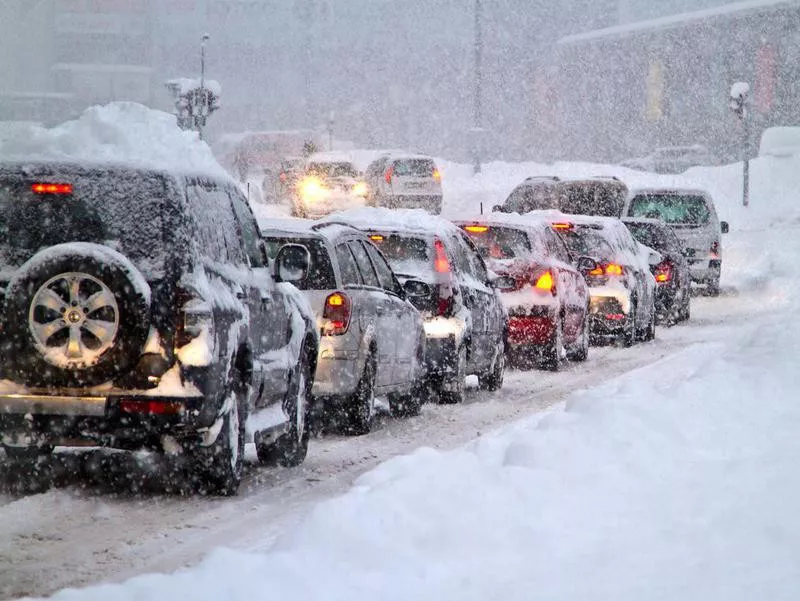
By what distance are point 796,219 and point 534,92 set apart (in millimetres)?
24126

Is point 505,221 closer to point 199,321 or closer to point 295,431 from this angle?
point 295,431

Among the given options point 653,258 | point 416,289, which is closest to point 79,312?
point 416,289

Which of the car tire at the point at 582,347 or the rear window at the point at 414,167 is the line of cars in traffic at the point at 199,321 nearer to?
the car tire at the point at 582,347

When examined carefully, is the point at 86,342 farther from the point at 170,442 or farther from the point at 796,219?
the point at 796,219

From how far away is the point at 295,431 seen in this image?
34.4 feet

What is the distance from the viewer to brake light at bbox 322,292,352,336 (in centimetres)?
1174

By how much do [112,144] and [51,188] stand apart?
66cm

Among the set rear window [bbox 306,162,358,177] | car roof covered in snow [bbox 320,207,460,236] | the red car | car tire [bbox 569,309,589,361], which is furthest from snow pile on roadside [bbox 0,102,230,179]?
rear window [bbox 306,162,358,177]

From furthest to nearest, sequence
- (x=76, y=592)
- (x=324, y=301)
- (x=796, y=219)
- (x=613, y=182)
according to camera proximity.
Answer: (x=796, y=219) → (x=613, y=182) → (x=324, y=301) → (x=76, y=592)

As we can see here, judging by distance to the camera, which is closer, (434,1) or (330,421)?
(330,421)

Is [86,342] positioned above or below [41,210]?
below

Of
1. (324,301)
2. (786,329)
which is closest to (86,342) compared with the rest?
(324,301)

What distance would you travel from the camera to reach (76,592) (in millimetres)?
6039

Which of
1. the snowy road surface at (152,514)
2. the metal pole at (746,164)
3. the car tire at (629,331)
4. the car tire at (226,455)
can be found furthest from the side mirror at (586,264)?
the metal pole at (746,164)
